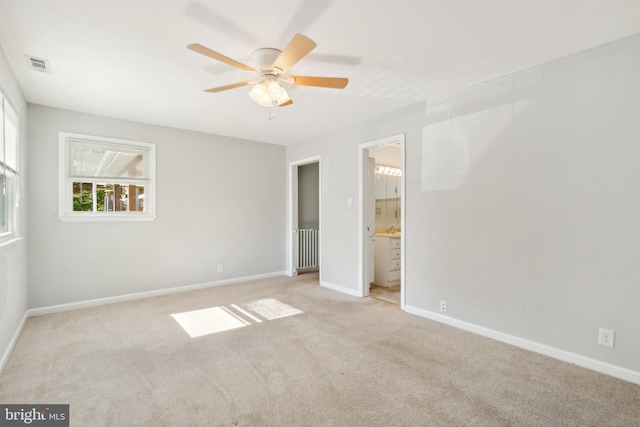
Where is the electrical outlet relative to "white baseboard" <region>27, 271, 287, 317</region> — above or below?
above

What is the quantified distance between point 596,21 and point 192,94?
3.40 m

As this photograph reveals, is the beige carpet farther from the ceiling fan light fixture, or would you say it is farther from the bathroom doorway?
the bathroom doorway

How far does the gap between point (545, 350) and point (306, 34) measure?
3.14 meters

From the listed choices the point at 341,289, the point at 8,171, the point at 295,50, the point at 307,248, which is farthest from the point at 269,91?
the point at 307,248

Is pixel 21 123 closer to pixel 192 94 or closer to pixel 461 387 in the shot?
pixel 192 94

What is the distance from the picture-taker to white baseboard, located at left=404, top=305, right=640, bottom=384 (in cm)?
218

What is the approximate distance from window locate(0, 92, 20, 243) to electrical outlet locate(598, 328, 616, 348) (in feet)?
15.1

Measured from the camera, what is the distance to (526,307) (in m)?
2.66

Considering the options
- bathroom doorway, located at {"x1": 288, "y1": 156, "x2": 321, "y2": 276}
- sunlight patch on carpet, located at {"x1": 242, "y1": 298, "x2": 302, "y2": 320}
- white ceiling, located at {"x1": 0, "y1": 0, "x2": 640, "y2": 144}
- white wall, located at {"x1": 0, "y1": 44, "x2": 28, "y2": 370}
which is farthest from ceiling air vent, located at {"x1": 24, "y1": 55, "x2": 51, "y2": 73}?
bathroom doorway, located at {"x1": 288, "y1": 156, "x2": 321, "y2": 276}

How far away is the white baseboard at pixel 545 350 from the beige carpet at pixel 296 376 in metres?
0.07

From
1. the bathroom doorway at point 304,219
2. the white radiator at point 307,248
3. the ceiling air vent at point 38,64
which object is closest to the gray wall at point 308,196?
the bathroom doorway at point 304,219

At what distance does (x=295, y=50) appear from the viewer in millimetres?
1955

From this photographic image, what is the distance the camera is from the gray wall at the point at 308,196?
20.1 ft

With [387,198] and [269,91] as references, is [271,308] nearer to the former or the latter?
[269,91]
